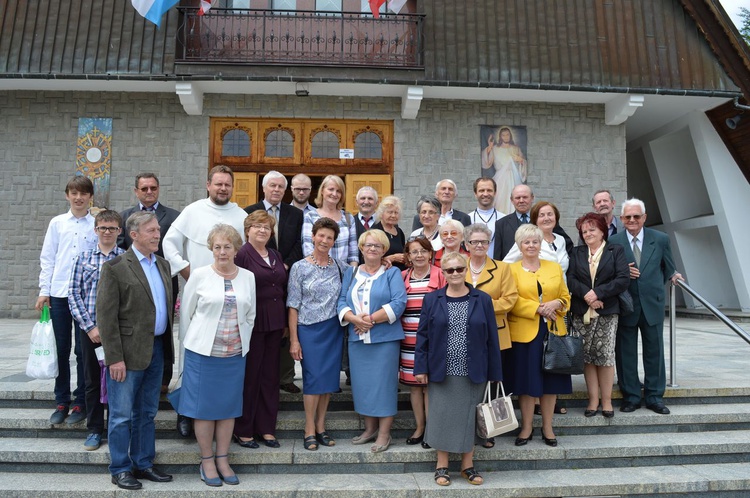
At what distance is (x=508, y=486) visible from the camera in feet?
12.5

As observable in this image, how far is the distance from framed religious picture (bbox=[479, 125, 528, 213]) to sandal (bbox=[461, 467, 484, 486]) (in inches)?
297

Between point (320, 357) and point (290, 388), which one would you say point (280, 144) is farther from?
point (320, 357)

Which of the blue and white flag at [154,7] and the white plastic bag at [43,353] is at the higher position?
the blue and white flag at [154,7]

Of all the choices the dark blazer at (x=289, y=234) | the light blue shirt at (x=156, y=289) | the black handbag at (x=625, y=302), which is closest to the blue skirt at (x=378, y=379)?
the dark blazer at (x=289, y=234)

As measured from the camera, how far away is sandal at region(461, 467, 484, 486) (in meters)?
3.80

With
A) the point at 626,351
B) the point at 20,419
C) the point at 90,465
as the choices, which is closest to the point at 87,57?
the point at 20,419

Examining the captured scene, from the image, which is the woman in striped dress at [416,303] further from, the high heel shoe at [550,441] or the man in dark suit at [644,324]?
the man in dark suit at [644,324]

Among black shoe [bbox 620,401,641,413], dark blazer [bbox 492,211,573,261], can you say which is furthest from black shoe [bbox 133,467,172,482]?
black shoe [bbox 620,401,641,413]

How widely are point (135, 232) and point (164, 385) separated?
156 cm

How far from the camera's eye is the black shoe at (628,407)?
15.7 ft

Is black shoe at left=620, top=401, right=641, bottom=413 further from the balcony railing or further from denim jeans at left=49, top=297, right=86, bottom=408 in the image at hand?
the balcony railing

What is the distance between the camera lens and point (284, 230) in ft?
15.4

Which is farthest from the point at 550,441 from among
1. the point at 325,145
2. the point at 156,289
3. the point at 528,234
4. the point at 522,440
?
the point at 325,145

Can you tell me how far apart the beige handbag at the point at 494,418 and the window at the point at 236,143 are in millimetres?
8132
